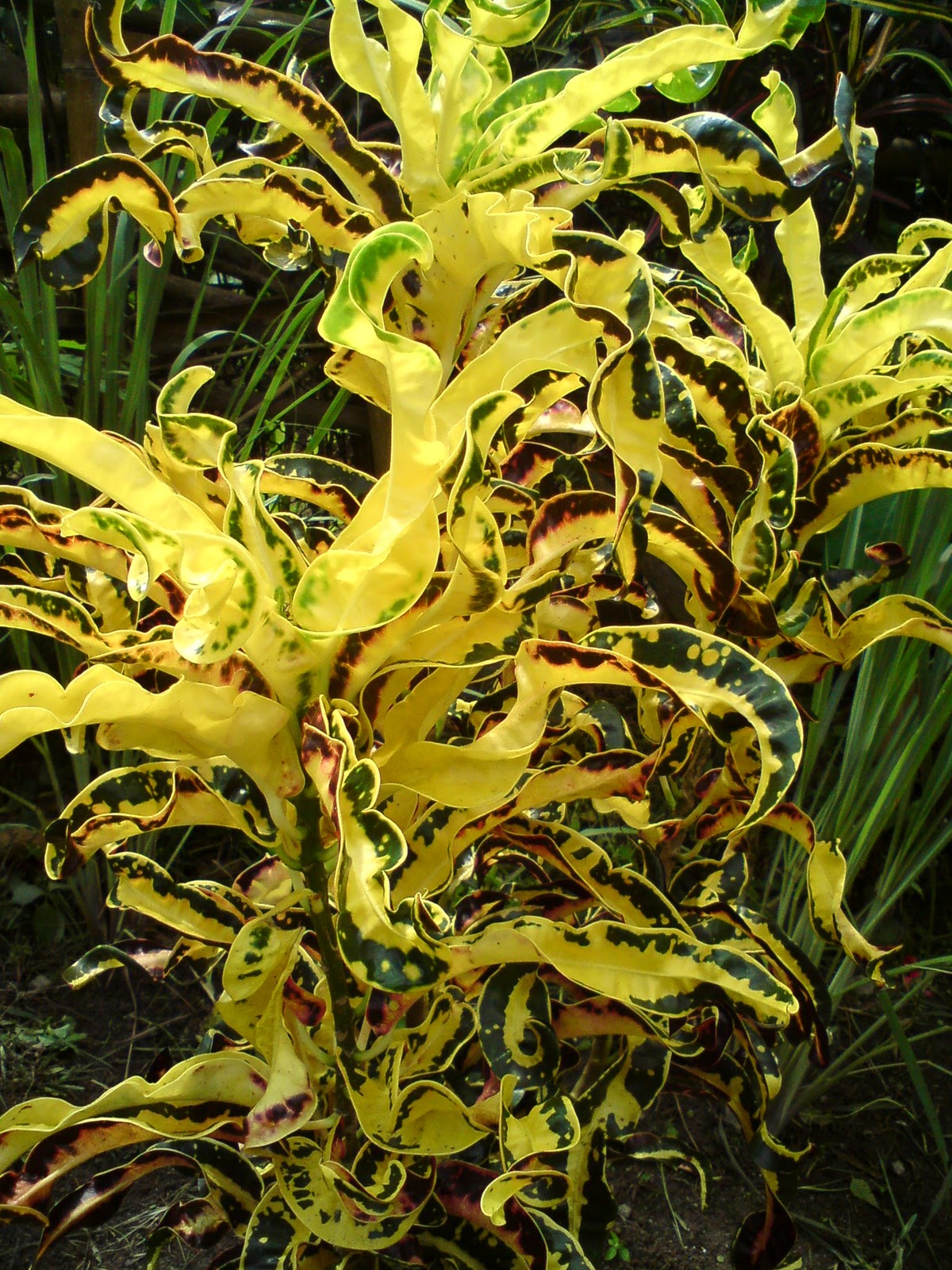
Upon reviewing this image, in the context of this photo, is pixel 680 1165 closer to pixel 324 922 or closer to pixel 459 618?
pixel 324 922

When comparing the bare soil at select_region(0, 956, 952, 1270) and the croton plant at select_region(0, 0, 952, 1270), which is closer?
the croton plant at select_region(0, 0, 952, 1270)

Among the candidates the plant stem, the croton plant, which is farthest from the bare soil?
the plant stem

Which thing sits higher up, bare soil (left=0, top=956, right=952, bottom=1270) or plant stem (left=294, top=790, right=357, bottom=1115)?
plant stem (left=294, top=790, right=357, bottom=1115)

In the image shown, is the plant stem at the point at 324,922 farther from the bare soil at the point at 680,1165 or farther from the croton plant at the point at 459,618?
the bare soil at the point at 680,1165

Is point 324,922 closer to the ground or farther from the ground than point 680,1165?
farther from the ground

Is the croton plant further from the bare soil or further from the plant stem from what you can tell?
the bare soil

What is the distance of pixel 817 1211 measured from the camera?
1115 millimetres

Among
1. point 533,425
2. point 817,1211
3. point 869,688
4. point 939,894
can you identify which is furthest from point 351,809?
point 939,894

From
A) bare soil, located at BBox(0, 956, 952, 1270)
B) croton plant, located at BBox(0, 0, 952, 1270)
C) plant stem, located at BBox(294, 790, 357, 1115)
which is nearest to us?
croton plant, located at BBox(0, 0, 952, 1270)

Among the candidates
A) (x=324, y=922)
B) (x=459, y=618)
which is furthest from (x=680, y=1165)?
(x=459, y=618)

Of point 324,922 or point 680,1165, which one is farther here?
point 680,1165

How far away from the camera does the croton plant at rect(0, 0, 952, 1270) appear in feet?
1.40

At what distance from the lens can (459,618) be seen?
0.52 m

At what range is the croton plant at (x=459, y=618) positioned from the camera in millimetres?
427
